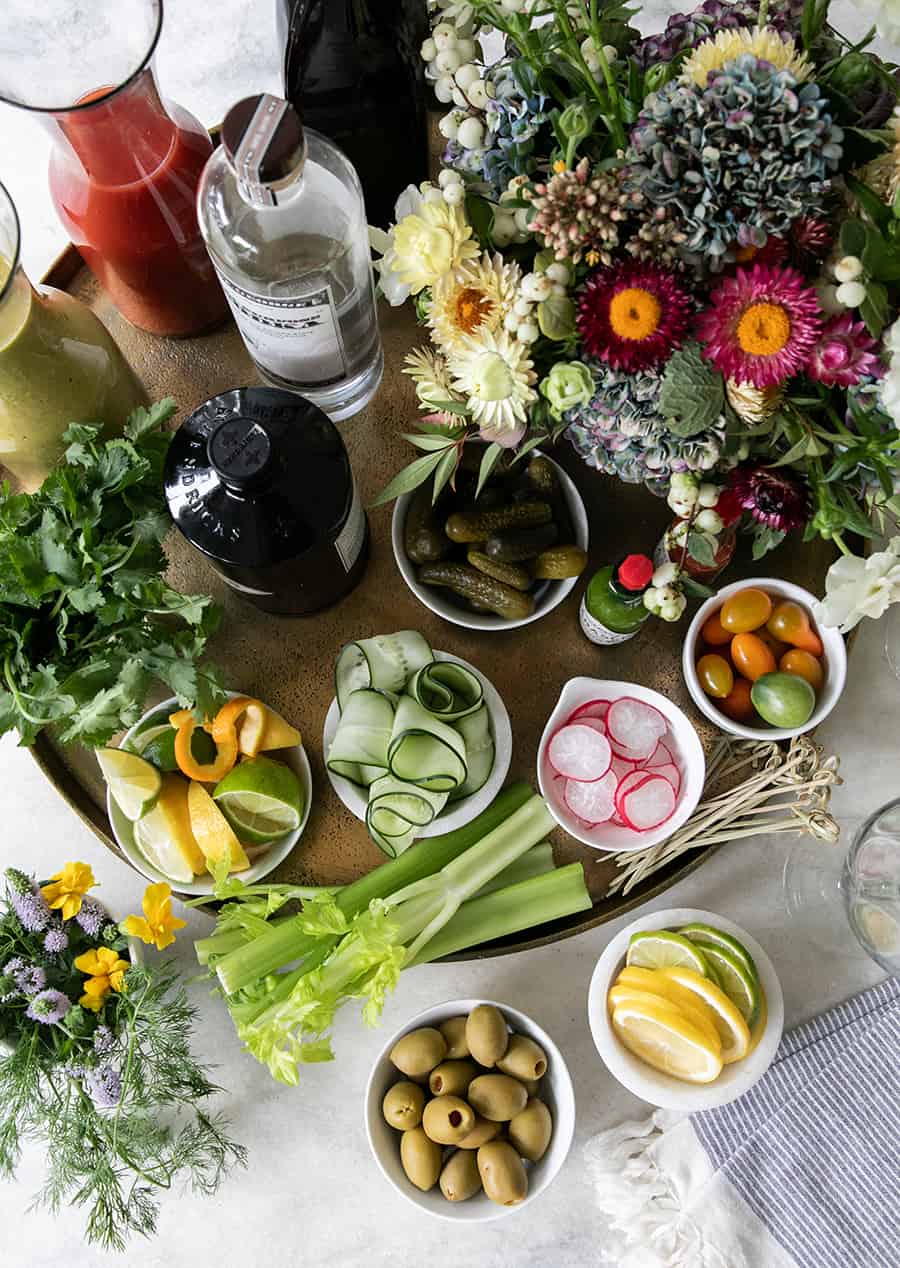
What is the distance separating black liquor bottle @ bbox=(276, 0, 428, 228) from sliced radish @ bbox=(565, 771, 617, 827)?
607 mm

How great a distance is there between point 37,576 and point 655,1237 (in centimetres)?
86

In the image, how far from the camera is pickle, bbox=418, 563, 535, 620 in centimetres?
95

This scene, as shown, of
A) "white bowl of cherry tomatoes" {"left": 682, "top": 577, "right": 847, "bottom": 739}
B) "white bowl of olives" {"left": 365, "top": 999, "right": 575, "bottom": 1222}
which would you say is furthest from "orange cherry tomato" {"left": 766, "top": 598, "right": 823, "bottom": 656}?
"white bowl of olives" {"left": 365, "top": 999, "right": 575, "bottom": 1222}

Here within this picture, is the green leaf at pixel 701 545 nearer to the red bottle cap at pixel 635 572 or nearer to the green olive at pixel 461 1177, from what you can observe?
the red bottle cap at pixel 635 572

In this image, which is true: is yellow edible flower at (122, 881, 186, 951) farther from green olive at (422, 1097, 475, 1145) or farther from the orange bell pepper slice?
green olive at (422, 1097, 475, 1145)

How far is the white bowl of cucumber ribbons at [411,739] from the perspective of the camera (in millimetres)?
884

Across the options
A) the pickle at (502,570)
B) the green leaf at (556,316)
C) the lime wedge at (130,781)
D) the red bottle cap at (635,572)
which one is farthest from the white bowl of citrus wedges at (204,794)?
the green leaf at (556,316)

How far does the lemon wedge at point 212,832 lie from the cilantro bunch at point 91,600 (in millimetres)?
90

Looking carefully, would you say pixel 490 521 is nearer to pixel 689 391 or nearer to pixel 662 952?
pixel 689 391

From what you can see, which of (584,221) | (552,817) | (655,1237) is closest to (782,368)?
(584,221)

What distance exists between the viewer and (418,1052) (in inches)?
39.1

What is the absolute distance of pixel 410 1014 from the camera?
1.09m

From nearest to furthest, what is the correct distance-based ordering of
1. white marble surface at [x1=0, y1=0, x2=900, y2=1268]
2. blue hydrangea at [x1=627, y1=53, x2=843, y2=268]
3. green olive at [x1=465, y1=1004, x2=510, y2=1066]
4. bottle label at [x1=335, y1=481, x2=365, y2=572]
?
blue hydrangea at [x1=627, y1=53, x2=843, y2=268] → bottle label at [x1=335, y1=481, x2=365, y2=572] → green olive at [x1=465, y1=1004, x2=510, y2=1066] → white marble surface at [x1=0, y1=0, x2=900, y2=1268]

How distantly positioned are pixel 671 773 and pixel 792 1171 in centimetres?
42
